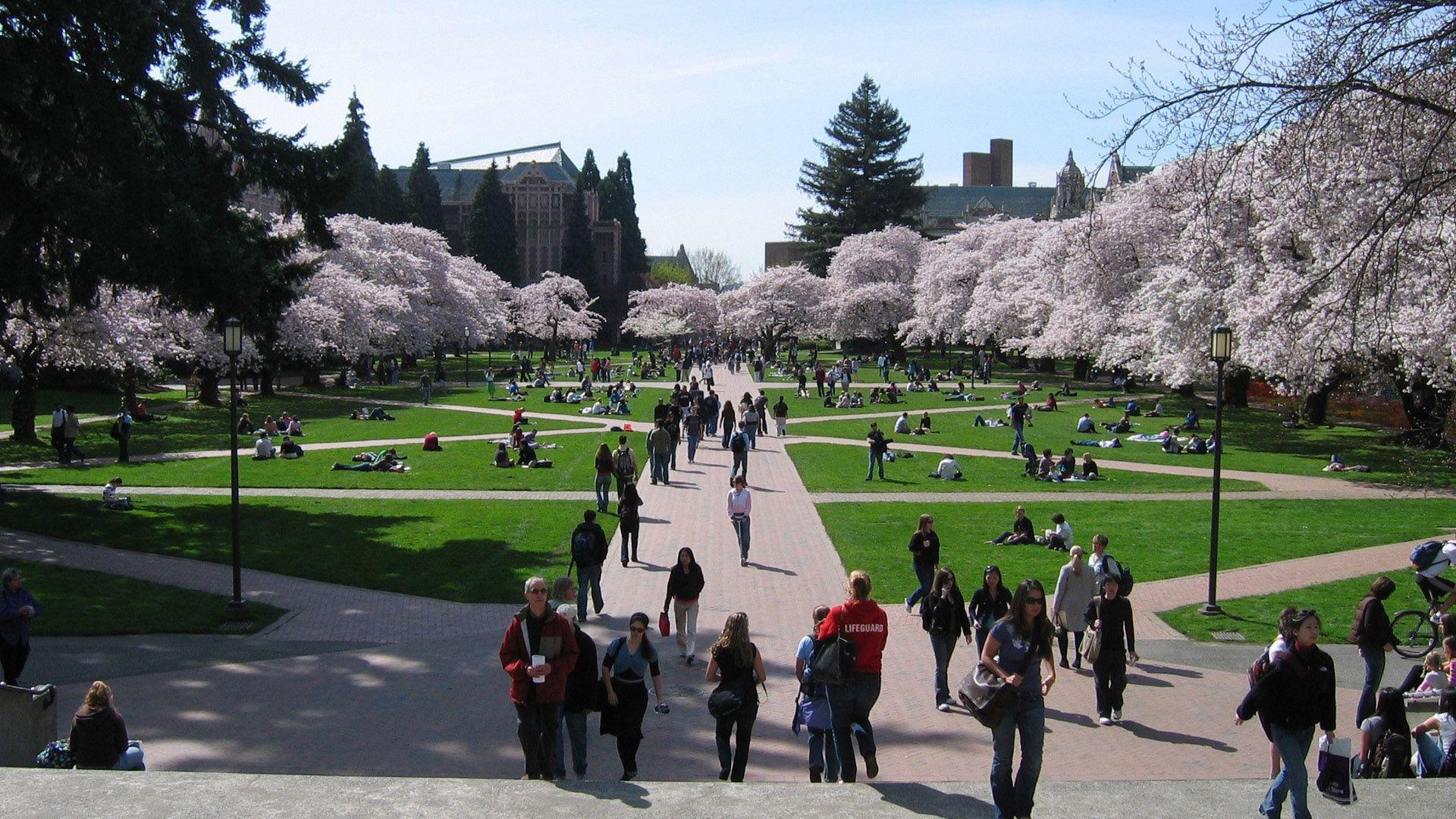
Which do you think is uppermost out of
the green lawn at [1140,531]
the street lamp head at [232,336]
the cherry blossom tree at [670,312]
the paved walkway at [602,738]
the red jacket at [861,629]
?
the cherry blossom tree at [670,312]

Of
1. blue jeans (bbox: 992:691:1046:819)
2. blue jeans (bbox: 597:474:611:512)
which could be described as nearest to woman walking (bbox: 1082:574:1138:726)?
blue jeans (bbox: 992:691:1046:819)

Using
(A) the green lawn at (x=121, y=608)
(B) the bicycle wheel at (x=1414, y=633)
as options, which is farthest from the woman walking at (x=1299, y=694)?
(A) the green lawn at (x=121, y=608)

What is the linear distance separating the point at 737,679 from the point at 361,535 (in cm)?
1334

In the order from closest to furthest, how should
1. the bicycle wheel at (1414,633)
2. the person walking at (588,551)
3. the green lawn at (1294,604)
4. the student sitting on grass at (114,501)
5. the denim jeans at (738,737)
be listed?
the denim jeans at (738,737)
the bicycle wheel at (1414,633)
the person walking at (588,551)
the green lawn at (1294,604)
the student sitting on grass at (114,501)

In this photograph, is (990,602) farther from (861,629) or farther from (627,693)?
(627,693)

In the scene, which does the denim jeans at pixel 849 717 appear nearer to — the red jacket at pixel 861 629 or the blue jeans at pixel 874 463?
the red jacket at pixel 861 629

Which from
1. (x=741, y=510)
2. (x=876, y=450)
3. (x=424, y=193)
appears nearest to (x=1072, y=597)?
(x=741, y=510)

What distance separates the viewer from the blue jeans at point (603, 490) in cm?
2152

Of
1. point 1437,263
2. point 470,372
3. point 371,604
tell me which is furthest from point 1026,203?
point 371,604

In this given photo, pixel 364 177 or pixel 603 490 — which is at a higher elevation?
pixel 364 177

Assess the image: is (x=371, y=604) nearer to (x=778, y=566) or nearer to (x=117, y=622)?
(x=117, y=622)

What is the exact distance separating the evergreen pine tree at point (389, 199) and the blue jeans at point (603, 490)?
75.6 metres

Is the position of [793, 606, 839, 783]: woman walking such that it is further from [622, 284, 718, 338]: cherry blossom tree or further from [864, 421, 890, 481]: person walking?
[622, 284, 718, 338]: cherry blossom tree

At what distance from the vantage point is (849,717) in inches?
316
